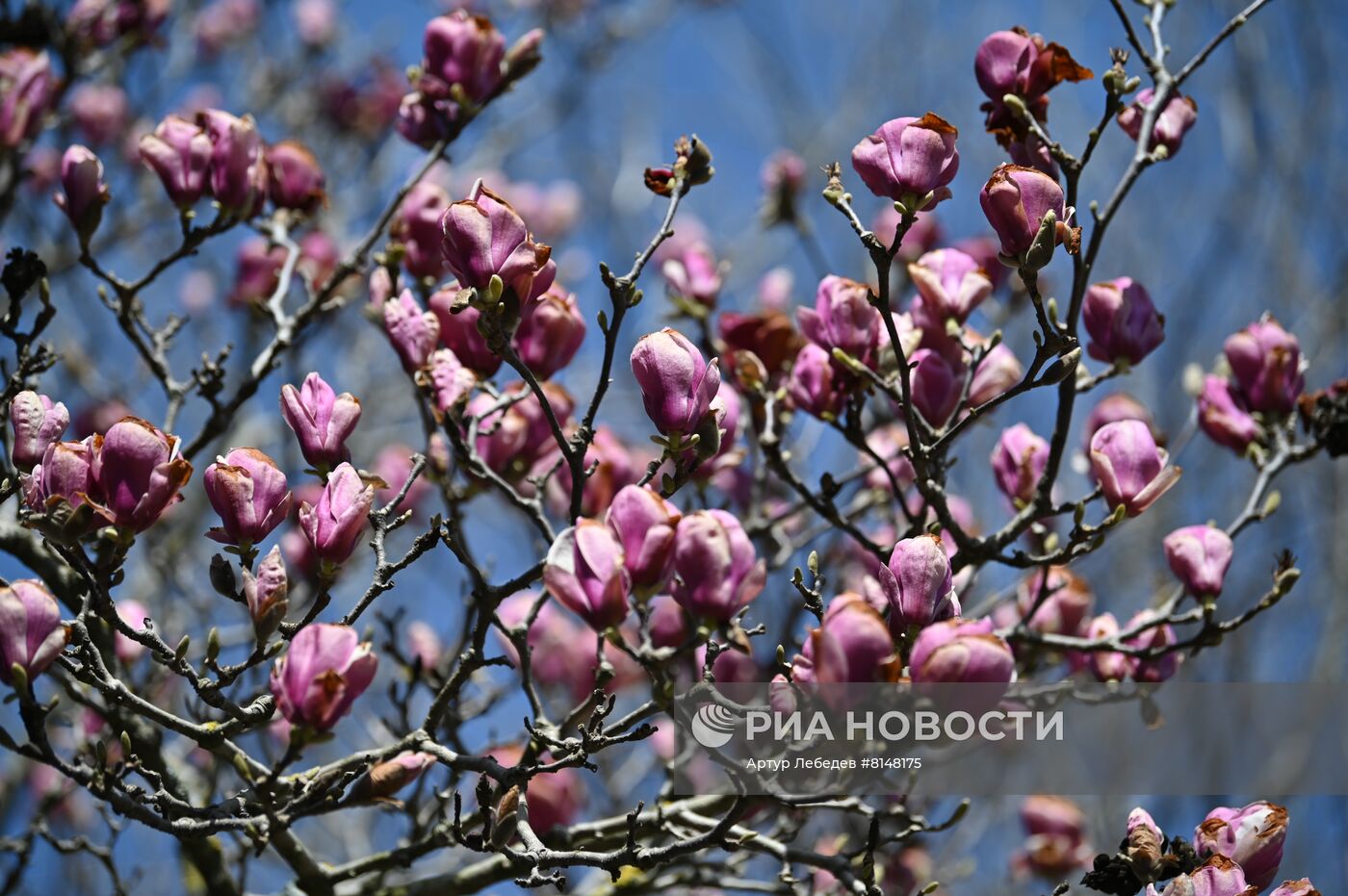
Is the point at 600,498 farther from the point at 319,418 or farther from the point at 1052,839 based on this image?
the point at 1052,839

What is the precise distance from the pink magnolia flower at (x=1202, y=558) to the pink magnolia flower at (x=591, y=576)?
3.30 ft

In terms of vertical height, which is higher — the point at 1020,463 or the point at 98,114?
the point at 98,114

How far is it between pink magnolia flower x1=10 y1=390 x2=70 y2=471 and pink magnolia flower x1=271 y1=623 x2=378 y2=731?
44 cm

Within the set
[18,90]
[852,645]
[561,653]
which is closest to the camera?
[852,645]

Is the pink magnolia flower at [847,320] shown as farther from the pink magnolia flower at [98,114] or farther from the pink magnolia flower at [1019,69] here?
the pink magnolia flower at [98,114]

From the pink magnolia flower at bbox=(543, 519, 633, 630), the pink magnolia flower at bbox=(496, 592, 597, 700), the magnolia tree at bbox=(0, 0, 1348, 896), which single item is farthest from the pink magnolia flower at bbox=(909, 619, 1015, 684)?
Answer: the pink magnolia flower at bbox=(496, 592, 597, 700)

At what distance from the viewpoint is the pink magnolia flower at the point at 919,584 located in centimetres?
146

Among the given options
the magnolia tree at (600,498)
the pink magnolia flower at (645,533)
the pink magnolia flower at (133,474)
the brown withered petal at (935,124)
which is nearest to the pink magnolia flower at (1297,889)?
the magnolia tree at (600,498)

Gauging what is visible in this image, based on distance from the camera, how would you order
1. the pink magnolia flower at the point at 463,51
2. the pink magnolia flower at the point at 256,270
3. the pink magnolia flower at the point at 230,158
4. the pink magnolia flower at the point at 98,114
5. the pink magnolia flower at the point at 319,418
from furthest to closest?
the pink magnolia flower at the point at 98,114 < the pink magnolia flower at the point at 256,270 < the pink magnolia flower at the point at 463,51 < the pink magnolia flower at the point at 230,158 < the pink magnolia flower at the point at 319,418

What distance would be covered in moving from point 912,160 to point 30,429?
1.15 m

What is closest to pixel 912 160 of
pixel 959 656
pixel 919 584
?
pixel 919 584

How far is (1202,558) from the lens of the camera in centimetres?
190

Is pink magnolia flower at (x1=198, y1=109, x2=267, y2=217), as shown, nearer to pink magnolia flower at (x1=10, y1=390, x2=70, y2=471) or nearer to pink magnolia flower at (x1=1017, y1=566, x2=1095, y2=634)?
pink magnolia flower at (x1=10, y1=390, x2=70, y2=471)

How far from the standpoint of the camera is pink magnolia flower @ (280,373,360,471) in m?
1.64
